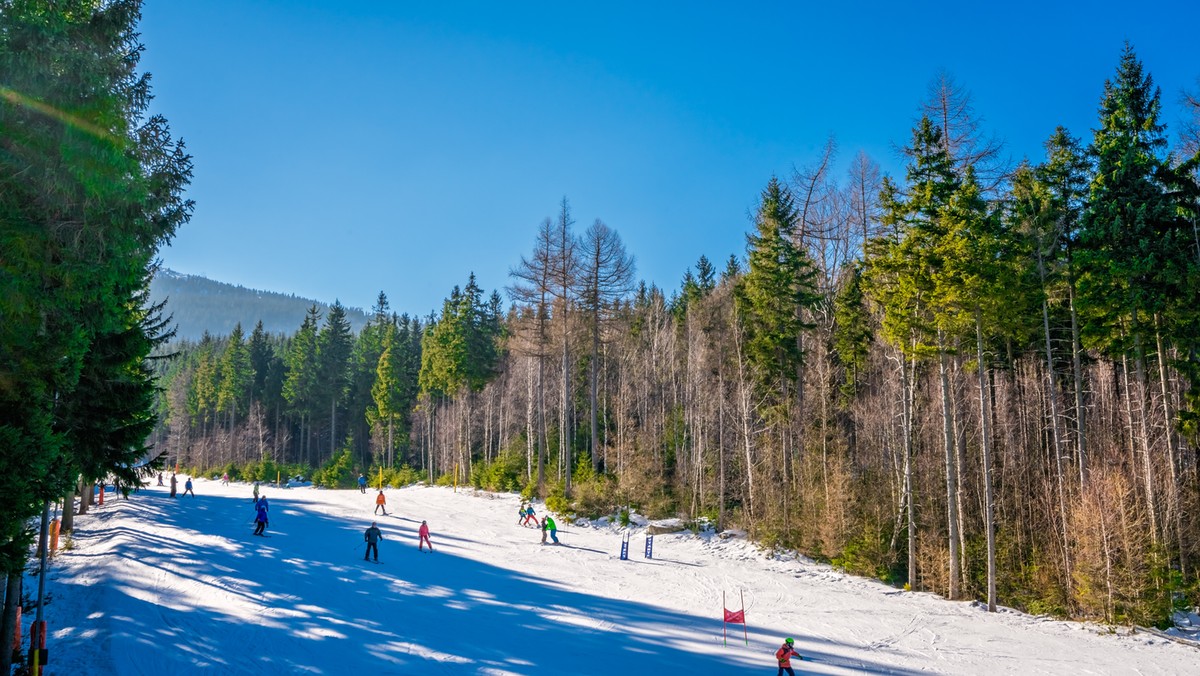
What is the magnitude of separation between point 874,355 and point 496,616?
1102 inches

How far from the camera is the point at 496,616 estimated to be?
17.9m

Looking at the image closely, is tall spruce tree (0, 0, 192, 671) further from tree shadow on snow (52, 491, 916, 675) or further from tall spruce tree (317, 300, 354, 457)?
tall spruce tree (317, 300, 354, 457)

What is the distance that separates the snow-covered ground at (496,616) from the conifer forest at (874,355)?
3152 mm

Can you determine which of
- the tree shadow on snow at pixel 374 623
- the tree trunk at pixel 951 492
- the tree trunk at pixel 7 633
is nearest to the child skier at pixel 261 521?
the tree shadow on snow at pixel 374 623

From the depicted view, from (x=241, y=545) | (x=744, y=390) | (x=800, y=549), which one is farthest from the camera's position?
(x=744, y=390)

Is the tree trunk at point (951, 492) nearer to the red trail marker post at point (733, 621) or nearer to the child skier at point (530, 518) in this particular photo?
the red trail marker post at point (733, 621)

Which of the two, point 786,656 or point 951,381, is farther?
point 951,381

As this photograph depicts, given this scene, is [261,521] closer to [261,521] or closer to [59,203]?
[261,521]

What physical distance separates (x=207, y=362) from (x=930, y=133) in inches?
3740

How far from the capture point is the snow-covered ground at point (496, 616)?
582 inches

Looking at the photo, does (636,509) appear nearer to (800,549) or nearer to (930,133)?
(800,549)

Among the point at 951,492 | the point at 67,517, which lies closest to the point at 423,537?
the point at 67,517

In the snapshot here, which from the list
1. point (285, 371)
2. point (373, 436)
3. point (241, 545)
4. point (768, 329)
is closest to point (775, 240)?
point (768, 329)

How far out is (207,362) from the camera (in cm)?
9150
